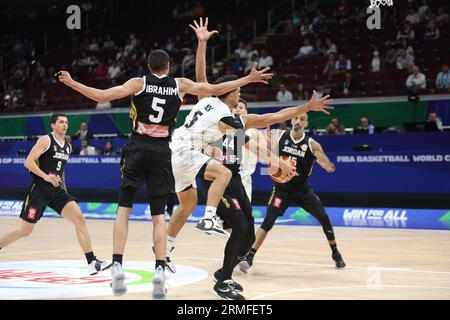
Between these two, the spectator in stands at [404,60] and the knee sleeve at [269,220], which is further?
the spectator in stands at [404,60]

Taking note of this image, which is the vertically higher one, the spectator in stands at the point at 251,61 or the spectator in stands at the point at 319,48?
the spectator in stands at the point at 319,48

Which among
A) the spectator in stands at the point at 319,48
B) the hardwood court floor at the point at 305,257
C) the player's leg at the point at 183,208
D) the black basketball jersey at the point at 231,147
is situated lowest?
A: the hardwood court floor at the point at 305,257

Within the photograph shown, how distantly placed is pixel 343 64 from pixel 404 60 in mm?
1758

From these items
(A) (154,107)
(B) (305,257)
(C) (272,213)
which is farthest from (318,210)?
(A) (154,107)

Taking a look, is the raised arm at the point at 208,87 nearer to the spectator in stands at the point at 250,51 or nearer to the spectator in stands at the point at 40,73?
the spectator in stands at the point at 250,51

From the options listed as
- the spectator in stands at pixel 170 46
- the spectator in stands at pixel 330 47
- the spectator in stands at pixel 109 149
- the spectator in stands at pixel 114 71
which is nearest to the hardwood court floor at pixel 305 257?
the spectator in stands at pixel 109 149

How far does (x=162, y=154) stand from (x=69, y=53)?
81.0 feet

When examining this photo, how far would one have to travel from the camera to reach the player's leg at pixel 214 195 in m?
7.86

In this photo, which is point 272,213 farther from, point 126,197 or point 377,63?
point 377,63

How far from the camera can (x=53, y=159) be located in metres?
9.63

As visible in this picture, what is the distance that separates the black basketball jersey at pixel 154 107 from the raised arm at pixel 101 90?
10 cm

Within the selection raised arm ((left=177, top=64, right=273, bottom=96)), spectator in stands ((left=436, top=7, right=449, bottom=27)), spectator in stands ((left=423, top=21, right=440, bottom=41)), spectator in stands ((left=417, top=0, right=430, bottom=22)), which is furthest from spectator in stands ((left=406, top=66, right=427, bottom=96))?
raised arm ((left=177, top=64, right=273, bottom=96))

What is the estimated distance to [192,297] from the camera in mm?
7578
